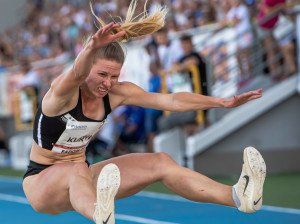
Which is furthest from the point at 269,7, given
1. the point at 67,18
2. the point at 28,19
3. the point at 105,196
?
the point at 28,19

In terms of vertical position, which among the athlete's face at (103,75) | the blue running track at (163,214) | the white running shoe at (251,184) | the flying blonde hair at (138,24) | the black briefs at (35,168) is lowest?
the blue running track at (163,214)

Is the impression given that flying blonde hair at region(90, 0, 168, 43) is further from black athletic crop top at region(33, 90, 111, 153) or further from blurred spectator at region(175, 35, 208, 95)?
blurred spectator at region(175, 35, 208, 95)

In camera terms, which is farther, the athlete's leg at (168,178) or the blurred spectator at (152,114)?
the blurred spectator at (152,114)

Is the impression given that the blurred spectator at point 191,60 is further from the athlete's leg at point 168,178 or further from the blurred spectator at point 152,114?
the athlete's leg at point 168,178

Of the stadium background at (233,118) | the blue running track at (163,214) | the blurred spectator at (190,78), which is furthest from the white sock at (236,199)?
the blurred spectator at (190,78)

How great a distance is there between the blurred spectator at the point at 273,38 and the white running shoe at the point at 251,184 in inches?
230

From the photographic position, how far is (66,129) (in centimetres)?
425

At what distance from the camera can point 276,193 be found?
7875 millimetres

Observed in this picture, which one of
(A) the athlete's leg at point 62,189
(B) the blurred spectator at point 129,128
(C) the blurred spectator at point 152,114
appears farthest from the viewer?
(B) the blurred spectator at point 129,128

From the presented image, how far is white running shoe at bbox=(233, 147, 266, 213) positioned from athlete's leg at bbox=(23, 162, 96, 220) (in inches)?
44.3

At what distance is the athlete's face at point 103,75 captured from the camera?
13.5 feet

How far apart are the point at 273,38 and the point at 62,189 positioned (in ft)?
22.1

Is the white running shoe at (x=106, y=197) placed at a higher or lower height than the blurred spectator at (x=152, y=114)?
lower

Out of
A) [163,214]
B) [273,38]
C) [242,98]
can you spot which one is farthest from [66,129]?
[273,38]
